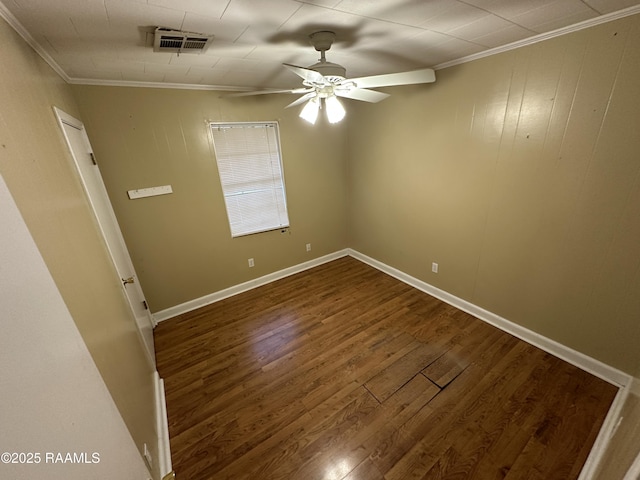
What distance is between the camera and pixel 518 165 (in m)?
2.00

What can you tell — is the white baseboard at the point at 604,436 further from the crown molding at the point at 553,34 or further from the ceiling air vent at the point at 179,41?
the ceiling air vent at the point at 179,41

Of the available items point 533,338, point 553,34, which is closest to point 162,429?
point 533,338

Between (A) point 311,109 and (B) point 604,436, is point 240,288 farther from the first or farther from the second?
(B) point 604,436

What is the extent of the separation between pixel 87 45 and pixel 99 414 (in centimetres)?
193

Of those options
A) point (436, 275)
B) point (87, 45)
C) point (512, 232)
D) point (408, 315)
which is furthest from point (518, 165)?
point (87, 45)

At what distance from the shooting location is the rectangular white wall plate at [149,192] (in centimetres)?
A: 243

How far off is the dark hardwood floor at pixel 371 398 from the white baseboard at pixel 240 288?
Answer: 196 millimetres

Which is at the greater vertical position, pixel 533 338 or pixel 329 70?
pixel 329 70

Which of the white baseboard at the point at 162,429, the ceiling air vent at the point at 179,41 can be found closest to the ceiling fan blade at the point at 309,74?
the ceiling air vent at the point at 179,41

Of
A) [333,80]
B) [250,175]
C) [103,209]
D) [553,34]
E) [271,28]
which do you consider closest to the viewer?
[271,28]

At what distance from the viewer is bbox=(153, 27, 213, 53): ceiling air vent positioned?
137 centimetres

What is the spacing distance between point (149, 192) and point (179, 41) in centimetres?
152

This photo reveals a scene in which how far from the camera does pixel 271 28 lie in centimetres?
138

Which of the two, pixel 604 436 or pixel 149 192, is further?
pixel 149 192
